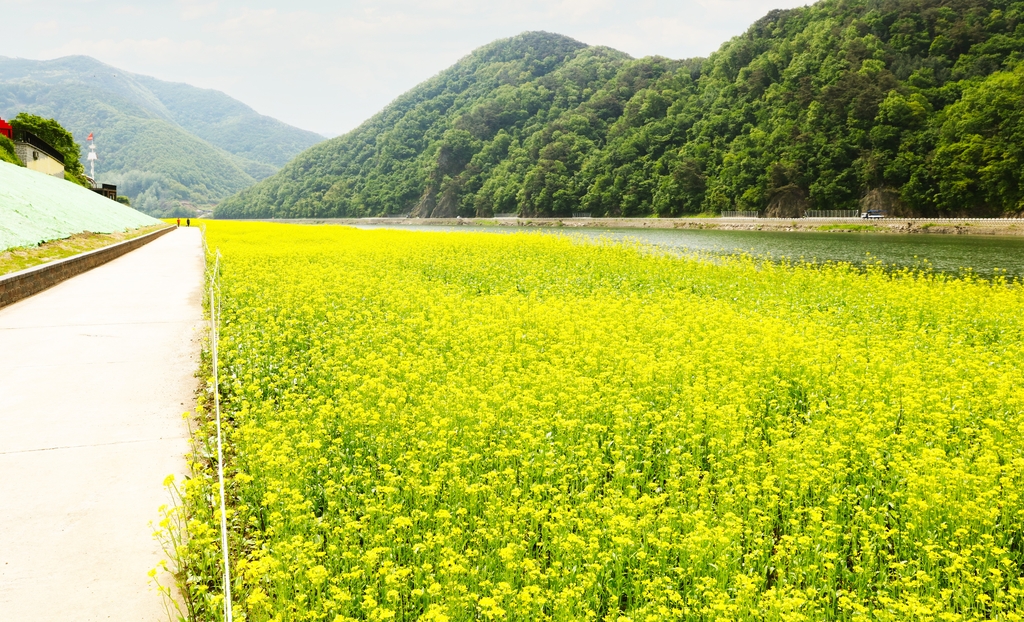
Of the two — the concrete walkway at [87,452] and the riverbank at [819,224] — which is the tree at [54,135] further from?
the concrete walkway at [87,452]

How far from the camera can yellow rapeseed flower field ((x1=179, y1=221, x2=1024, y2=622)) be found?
4164 mm

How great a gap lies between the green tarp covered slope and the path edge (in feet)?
4.27

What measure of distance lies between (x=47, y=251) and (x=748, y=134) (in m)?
98.5

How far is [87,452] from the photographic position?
5.72 m

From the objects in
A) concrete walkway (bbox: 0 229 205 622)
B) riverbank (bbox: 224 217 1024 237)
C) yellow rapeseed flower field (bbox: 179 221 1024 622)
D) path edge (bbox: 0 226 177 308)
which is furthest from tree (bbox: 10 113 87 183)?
yellow rapeseed flower field (bbox: 179 221 1024 622)

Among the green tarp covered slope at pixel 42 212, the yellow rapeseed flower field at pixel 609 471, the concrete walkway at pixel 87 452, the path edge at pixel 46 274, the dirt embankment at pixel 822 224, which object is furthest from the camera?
the dirt embankment at pixel 822 224

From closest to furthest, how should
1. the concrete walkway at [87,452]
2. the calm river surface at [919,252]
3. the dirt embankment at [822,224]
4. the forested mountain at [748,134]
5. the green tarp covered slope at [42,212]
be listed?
the concrete walkway at [87,452] < the green tarp covered slope at [42,212] < the calm river surface at [919,252] < the dirt embankment at [822,224] < the forested mountain at [748,134]

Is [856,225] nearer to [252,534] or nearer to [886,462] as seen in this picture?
[886,462]

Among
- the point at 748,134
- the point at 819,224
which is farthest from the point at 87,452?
the point at 748,134

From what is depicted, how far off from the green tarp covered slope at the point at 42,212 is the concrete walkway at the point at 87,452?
28.5 feet

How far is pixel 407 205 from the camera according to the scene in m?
154

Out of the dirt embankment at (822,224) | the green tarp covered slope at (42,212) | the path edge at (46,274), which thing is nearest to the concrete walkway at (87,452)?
the path edge at (46,274)

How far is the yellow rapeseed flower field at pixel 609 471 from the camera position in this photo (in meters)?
4.16

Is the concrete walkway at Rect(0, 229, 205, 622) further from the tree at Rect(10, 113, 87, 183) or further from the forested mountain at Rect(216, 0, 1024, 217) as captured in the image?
the forested mountain at Rect(216, 0, 1024, 217)
